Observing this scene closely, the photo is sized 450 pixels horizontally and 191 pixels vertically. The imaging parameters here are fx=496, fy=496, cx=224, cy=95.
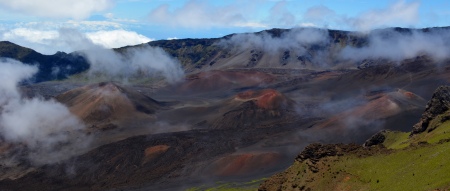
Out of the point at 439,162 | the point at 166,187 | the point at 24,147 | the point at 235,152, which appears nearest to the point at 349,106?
the point at 235,152

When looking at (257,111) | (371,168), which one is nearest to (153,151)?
(257,111)

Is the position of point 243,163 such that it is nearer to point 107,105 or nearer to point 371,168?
point 371,168

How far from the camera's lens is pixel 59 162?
108062 mm

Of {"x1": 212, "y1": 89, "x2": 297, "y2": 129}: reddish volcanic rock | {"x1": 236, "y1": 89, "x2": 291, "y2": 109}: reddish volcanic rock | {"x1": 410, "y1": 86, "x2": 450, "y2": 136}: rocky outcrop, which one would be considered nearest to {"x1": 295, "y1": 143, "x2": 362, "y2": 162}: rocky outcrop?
{"x1": 410, "y1": 86, "x2": 450, "y2": 136}: rocky outcrop

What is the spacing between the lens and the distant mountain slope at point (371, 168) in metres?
37.2

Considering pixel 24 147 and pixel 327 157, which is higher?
pixel 327 157

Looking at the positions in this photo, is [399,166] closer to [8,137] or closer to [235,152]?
[235,152]

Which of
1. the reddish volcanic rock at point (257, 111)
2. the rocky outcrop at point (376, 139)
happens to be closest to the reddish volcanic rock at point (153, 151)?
the reddish volcanic rock at point (257, 111)

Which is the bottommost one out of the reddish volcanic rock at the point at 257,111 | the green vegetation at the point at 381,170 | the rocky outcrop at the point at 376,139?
the reddish volcanic rock at the point at 257,111

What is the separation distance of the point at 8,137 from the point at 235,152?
2399 inches

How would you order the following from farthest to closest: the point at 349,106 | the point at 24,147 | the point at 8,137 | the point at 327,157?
1. the point at 349,106
2. the point at 8,137
3. the point at 24,147
4. the point at 327,157

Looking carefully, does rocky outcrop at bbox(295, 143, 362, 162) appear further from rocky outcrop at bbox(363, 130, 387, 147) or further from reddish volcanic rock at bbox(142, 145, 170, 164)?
reddish volcanic rock at bbox(142, 145, 170, 164)

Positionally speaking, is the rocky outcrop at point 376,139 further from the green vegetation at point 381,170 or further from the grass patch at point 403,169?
the grass patch at point 403,169

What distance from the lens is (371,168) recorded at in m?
44.1
